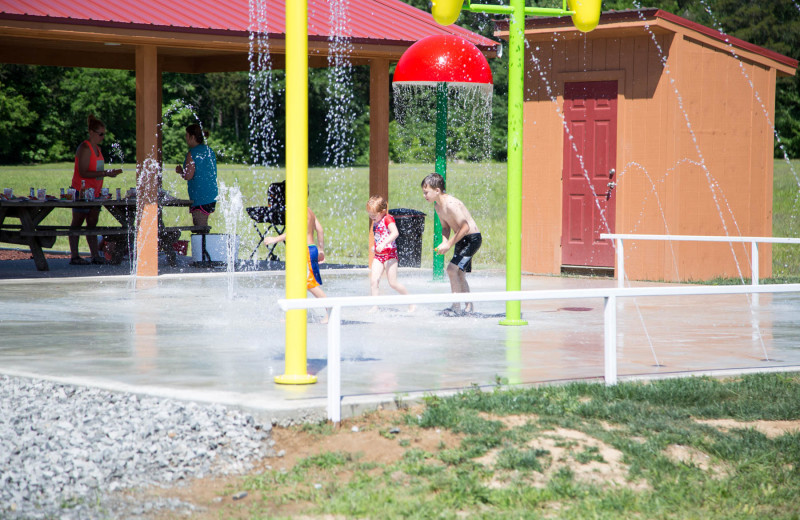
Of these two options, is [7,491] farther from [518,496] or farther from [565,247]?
[565,247]

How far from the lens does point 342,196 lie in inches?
1542

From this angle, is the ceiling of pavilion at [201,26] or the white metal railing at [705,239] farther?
the ceiling of pavilion at [201,26]

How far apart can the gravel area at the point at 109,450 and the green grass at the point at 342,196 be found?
12.1 metres

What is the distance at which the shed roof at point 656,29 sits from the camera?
546 inches

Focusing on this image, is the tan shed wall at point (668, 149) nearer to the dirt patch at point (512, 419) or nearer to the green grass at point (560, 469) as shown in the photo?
the green grass at point (560, 469)

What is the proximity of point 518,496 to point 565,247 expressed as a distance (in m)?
10.7

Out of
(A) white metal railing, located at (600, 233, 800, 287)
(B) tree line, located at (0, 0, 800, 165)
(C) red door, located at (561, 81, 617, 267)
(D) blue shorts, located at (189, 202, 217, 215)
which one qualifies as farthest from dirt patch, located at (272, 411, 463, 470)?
(B) tree line, located at (0, 0, 800, 165)

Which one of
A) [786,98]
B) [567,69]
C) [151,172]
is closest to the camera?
[151,172]

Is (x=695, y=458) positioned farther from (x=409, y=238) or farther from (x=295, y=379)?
(x=409, y=238)

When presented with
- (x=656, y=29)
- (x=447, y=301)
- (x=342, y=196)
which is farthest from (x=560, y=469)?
(x=342, y=196)

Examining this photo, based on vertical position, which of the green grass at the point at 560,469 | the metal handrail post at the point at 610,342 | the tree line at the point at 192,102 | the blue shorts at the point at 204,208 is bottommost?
the green grass at the point at 560,469

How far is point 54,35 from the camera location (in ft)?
39.9

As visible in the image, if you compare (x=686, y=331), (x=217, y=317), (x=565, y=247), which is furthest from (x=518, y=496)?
(x=565, y=247)

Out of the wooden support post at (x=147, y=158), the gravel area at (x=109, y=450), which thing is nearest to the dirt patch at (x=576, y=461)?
the gravel area at (x=109, y=450)
